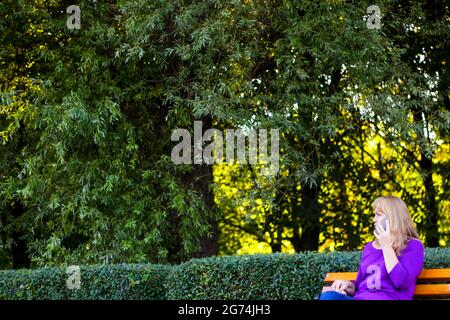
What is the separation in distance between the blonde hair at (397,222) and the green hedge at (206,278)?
125 cm

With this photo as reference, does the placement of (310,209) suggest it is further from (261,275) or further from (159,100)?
(261,275)

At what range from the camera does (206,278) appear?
7.50 metres

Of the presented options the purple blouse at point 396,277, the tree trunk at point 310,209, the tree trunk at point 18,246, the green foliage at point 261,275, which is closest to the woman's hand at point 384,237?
the purple blouse at point 396,277

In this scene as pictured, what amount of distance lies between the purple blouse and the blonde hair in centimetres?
5

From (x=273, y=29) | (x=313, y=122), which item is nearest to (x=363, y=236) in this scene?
(x=313, y=122)

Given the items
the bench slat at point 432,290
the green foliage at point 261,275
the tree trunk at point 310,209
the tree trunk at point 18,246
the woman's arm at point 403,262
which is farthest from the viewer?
the tree trunk at point 310,209

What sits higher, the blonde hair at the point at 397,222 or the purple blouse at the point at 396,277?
the blonde hair at the point at 397,222

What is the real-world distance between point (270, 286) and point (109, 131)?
12.4ft

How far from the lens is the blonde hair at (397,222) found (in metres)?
5.56

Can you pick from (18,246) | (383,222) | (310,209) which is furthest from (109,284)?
(310,209)

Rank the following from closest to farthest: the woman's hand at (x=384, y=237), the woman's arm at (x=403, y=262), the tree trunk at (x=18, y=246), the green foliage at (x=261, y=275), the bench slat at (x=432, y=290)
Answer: the woman's arm at (x=403, y=262) < the woman's hand at (x=384, y=237) < the bench slat at (x=432, y=290) < the green foliage at (x=261, y=275) < the tree trunk at (x=18, y=246)

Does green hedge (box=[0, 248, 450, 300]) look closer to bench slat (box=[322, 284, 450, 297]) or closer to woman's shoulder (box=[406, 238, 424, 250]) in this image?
bench slat (box=[322, 284, 450, 297])

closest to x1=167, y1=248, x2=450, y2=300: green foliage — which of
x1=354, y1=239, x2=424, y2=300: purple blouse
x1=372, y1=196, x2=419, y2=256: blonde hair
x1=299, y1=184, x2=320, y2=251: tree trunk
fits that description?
x1=354, y1=239, x2=424, y2=300: purple blouse

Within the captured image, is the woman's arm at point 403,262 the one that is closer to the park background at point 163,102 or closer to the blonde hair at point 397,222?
the blonde hair at point 397,222
